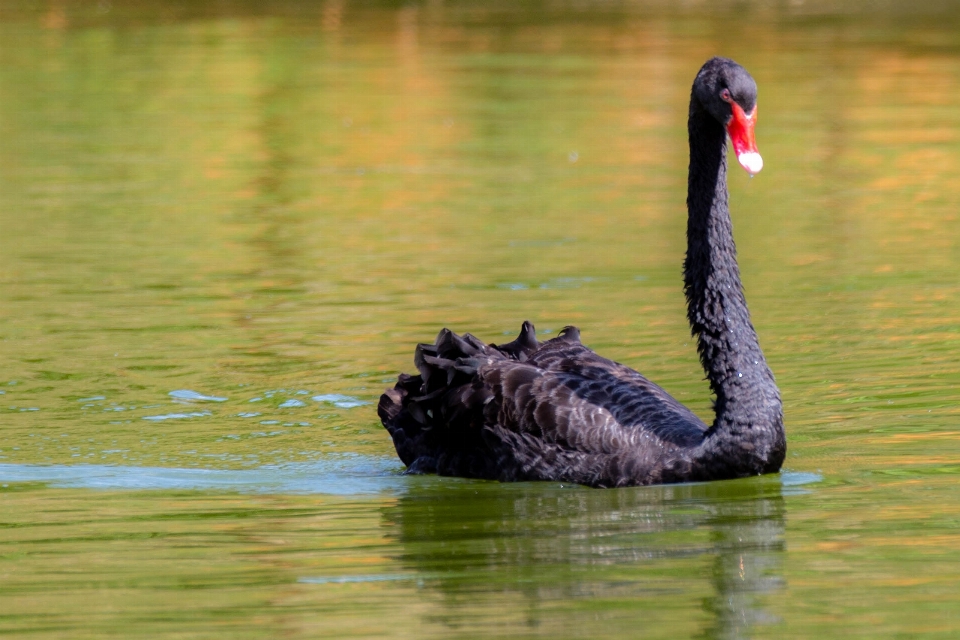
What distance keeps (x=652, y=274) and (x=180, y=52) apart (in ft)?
55.2

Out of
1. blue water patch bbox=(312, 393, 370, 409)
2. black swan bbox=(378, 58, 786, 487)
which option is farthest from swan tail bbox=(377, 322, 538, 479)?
blue water patch bbox=(312, 393, 370, 409)

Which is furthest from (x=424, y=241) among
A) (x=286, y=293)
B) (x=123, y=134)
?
(x=123, y=134)

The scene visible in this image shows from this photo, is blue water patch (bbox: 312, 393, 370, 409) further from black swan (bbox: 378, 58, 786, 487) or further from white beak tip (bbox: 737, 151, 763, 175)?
white beak tip (bbox: 737, 151, 763, 175)

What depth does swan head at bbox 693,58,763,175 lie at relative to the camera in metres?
6.62

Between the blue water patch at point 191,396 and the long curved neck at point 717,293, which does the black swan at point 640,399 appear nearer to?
the long curved neck at point 717,293

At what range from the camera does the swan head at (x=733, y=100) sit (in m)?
6.62

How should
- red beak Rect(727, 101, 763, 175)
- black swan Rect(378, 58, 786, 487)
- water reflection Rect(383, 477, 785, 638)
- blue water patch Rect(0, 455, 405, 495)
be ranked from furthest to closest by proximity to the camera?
blue water patch Rect(0, 455, 405, 495) → black swan Rect(378, 58, 786, 487) → red beak Rect(727, 101, 763, 175) → water reflection Rect(383, 477, 785, 638)

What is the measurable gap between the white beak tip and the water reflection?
134 centimetres

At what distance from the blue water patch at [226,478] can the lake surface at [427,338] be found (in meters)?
0.02

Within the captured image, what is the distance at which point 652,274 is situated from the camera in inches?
453

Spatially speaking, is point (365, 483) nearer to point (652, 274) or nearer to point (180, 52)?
point (652, 274)

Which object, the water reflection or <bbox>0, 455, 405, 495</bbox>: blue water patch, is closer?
the water reflection

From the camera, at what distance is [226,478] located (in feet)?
24.5

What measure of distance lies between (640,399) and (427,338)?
2.88 metres
